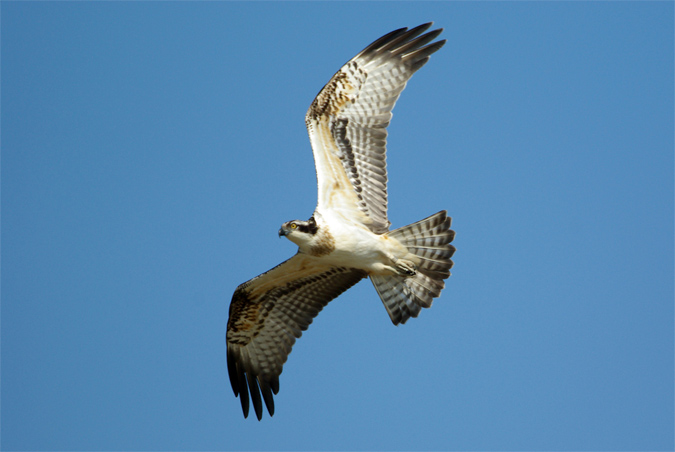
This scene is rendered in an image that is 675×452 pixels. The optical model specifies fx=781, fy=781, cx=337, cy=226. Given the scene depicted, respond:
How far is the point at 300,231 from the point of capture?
8117mm

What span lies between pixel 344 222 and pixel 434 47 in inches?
91.0

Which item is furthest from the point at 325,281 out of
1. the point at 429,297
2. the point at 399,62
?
the point at 399,62

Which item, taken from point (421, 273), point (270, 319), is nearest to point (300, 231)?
point (421, 273)

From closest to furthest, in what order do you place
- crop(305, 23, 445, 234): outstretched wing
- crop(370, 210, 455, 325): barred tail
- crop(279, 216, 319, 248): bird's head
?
crop(279, 216, 319, 248): bird's head < crop(370, 210, 455, 325): barred tail < crop(305, 23, 445, 234): outstretched wing

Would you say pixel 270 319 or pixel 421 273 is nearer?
pixel 421 273

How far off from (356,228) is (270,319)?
1.73m

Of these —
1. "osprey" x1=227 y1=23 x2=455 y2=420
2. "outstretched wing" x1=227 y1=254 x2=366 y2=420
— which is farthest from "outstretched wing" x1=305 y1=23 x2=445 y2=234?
"outstretched wing" x1=227 y1=254 x2=366 y2=420

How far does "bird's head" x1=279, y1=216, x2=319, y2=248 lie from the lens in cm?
804

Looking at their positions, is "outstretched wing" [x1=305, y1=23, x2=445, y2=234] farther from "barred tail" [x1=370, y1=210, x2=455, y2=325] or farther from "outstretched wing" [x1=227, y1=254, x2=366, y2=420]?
"outstretched wing" [x1=227, y1=254, x2=366, y2=420]

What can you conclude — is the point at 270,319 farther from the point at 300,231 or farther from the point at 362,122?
the point at 362,122

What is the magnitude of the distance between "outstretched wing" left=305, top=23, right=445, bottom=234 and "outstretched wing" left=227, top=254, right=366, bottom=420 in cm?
89

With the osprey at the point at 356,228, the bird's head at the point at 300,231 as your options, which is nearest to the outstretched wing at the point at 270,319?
the osprey at the point at 356,228

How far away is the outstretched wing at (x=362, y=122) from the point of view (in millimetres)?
8594

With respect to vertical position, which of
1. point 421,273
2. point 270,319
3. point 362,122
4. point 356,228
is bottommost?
point 421,273
